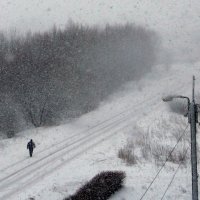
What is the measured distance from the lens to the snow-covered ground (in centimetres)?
1972

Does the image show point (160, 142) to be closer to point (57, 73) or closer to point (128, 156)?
point (128, 156)

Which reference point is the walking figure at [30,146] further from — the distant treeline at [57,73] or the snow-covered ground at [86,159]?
the distant treeline at [57,73]

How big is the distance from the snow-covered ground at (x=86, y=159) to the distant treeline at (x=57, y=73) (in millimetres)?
3725

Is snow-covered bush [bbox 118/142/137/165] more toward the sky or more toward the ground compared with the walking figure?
more toward the ground

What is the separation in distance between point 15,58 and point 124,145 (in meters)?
22.0

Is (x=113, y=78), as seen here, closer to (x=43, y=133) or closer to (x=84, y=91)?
(x=84, y=91)

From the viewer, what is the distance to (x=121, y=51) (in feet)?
218

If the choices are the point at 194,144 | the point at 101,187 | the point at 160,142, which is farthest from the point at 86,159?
the point at 194,144

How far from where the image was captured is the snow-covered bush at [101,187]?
16.6m

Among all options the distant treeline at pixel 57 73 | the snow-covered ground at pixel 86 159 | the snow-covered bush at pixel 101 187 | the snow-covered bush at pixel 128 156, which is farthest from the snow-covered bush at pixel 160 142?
the distant treeline at pixel 57 73

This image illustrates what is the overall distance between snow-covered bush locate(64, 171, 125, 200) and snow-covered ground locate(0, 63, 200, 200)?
0.54 metres

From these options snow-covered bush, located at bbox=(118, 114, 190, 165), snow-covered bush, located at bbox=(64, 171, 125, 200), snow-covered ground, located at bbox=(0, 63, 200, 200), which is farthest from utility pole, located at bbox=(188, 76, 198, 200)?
snow-covered bush, located at bbox=(118, 114, 190, 165)

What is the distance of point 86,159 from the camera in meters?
27.6

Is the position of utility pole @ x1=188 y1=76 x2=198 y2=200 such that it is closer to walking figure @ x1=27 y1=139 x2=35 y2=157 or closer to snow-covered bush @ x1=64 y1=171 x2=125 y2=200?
snow-covered bush @ x1=64 y1=171 x2=125 y2=200
